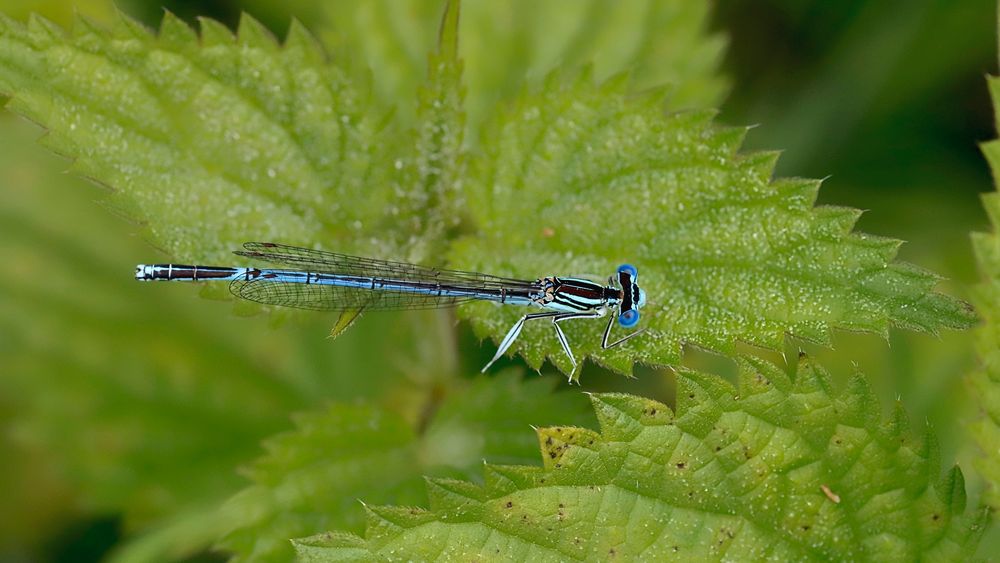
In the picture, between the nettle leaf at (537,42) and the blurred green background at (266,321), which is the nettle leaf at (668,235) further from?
the nettle leaf at (537,42)

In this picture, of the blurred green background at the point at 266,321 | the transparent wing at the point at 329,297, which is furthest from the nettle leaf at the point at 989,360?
the transparent wing at the point at 329,297

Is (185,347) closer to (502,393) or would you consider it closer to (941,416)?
(502,393)

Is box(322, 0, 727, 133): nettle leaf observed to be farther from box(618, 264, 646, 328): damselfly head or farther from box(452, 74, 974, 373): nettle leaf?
box(618, 264, 646, 328): damselfly head

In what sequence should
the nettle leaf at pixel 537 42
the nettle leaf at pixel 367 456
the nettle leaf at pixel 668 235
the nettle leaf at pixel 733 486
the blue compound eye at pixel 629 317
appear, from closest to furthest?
the nettle leaf at pixel 733 486 → the nettle leaf at pixel 668 235 → the blue compound eye at pixel 629 317 → the nettle leaf at pixel 367 456 → the nettle leaf at pixel 537 42

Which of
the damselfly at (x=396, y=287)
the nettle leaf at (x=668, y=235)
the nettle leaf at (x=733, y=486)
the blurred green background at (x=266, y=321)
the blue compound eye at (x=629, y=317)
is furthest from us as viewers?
the blurred green background at (x=266, y=321)

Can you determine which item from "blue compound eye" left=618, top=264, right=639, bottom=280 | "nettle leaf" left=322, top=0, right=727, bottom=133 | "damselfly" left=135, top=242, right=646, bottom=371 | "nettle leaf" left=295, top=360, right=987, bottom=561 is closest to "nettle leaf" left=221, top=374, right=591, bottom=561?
"damselfly" left=135, top=242, right=646, bottom=371

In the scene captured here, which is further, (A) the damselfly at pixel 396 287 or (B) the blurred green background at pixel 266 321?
(B) the blurred green background at pixel 266 321
